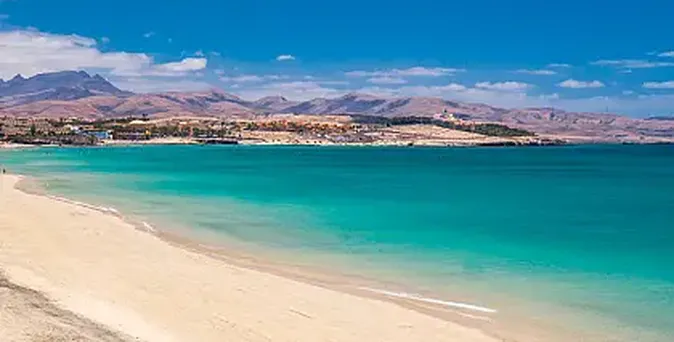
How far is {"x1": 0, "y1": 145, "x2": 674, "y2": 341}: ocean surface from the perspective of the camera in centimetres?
2030

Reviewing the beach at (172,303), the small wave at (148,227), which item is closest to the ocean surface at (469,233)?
the small wave at (148,227)

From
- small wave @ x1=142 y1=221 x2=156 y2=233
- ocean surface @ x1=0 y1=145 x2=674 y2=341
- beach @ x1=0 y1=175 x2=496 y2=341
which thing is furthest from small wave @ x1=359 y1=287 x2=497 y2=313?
small wave @ x1=142 y1=221 x2=156 y2=233

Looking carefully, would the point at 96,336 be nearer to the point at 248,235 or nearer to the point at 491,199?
the point at 248,235

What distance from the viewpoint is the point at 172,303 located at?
1730 cm

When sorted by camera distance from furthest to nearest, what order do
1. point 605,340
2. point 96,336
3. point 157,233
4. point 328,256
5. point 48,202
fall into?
point 48,202
point 157,233
point 328,256
point 605,340
point 96,336

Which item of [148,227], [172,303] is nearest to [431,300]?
[172,303]

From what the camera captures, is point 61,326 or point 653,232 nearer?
point 61,326

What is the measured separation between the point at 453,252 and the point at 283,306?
12535 millimetres

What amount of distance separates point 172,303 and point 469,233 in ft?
67.7

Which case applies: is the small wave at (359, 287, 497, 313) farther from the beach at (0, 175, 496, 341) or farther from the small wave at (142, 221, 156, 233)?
the small wave at (142, 221, 156, 233)

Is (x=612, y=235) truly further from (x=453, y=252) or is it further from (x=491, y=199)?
(x=491, y=199)

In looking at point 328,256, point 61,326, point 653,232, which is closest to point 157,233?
point 328,256

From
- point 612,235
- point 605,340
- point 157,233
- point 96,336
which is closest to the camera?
point 96,336

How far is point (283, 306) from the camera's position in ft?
57.9
